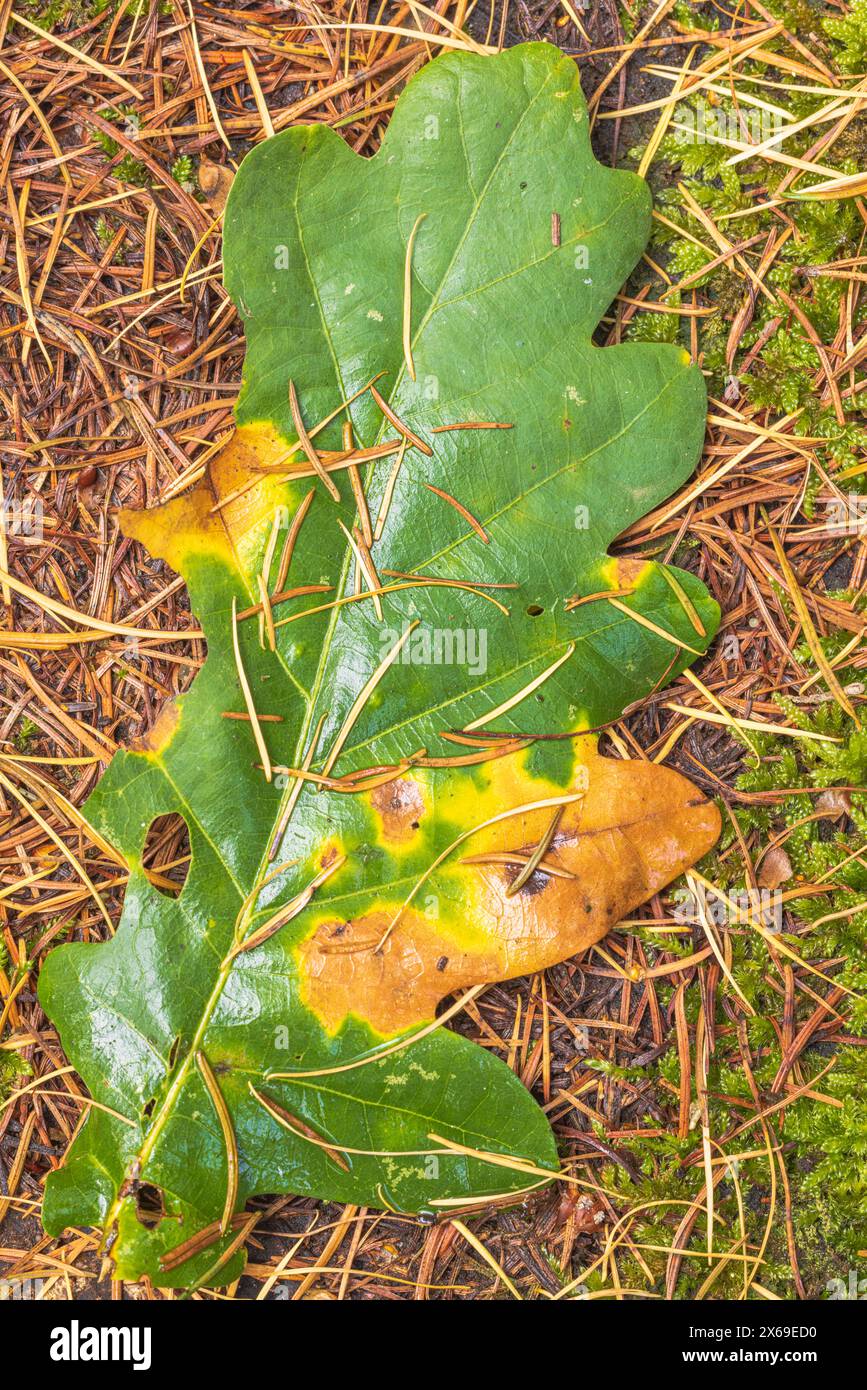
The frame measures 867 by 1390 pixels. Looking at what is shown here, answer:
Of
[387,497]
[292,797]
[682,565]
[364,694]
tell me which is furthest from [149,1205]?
[682,565]

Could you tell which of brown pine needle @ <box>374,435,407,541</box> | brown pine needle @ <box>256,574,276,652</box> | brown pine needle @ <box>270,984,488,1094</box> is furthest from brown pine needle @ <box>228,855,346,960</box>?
brown pine needle @ <box>374,435,407,541</box>

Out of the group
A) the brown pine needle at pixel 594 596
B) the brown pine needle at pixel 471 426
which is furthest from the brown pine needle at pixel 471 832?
the brown pine needle at pixel 471 426

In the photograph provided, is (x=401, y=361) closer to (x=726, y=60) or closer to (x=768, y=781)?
(x=726, y=60)

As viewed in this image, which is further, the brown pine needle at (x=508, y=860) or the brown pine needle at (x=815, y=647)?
the brown pine needle at (x=815, y=647)

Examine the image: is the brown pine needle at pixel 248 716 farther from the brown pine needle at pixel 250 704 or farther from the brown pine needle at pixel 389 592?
the brown pine needle at pixel 389 592

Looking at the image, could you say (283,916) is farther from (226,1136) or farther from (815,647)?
(815,647)
